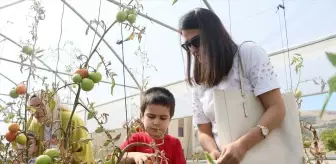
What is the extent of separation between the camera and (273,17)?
12.2 ft

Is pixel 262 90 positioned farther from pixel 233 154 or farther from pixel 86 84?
pixel 86 84

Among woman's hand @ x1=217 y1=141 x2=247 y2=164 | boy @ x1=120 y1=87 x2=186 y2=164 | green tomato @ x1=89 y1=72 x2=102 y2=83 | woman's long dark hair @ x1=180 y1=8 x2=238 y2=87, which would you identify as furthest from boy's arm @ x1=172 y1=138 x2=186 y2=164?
green tomato @ x1=89 y1=72 x2=102 y2=83

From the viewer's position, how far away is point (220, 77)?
1.05m

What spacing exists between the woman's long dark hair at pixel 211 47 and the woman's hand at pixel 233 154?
216mm

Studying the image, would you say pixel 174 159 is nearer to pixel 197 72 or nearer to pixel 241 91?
pixel 197 72

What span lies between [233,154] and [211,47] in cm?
31

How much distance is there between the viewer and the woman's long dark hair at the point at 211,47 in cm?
104

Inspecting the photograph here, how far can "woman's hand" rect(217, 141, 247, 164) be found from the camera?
0.91 meters

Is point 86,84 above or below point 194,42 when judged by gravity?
below

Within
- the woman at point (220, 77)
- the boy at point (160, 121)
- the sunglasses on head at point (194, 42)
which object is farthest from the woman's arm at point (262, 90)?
the boy at point (160, 121)

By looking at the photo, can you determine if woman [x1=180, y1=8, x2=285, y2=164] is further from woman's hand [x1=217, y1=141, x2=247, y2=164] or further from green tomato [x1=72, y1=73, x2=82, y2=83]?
green tomato [x1=72, y1=73, x2=82, y2=83]

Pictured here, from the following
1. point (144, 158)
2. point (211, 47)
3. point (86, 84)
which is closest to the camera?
point (86, 84)

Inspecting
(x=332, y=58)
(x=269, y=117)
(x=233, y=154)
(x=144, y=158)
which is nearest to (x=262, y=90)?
(x=269, y=117)

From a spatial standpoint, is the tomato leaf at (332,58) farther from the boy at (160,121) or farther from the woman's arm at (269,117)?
the boy at (160,121)
